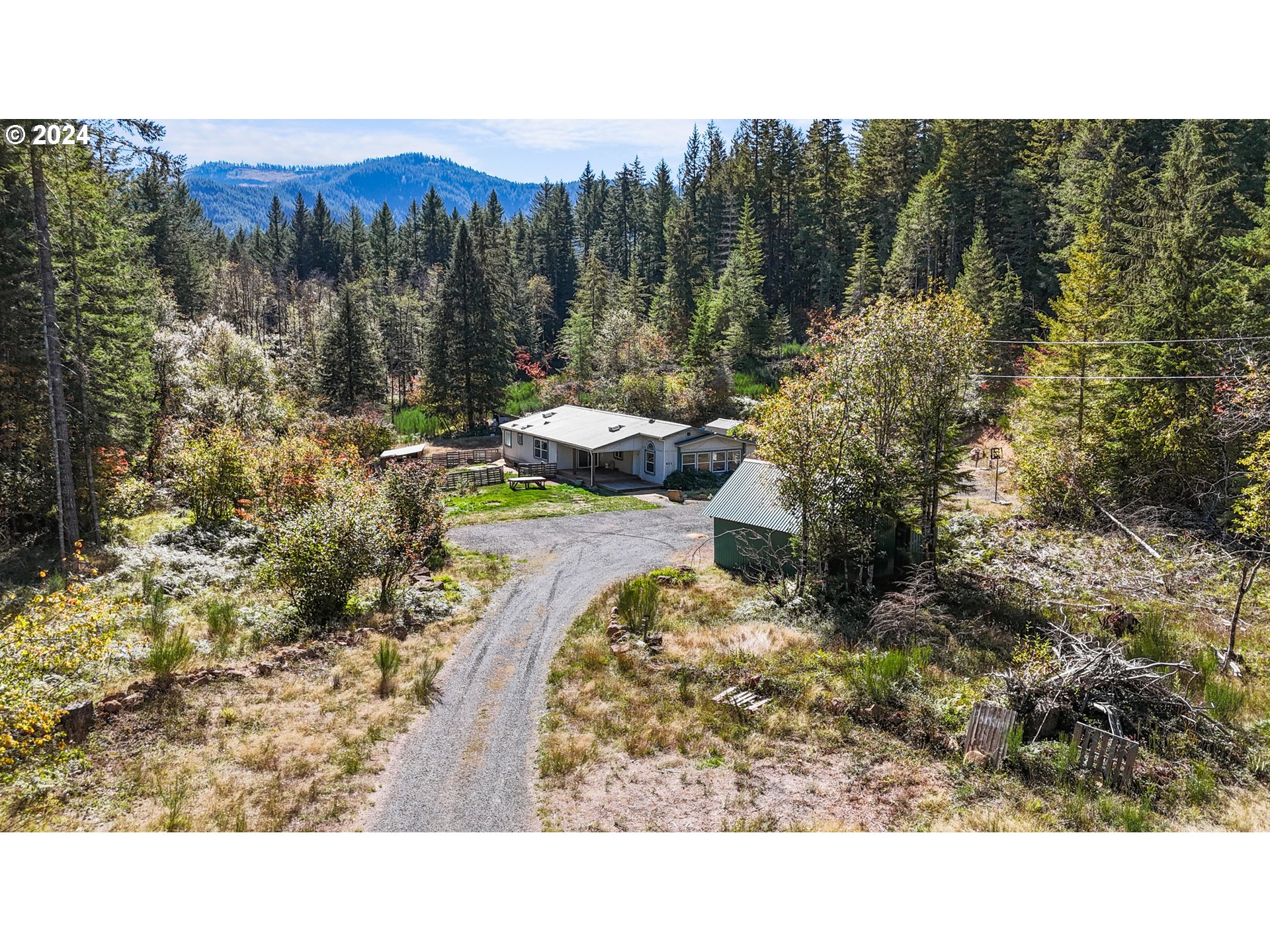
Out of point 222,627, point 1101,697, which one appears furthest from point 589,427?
point 1101,697

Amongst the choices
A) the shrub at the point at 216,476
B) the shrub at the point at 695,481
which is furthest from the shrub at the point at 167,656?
the shrub at the point at 695,481

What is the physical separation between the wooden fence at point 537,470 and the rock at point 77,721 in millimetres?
26499

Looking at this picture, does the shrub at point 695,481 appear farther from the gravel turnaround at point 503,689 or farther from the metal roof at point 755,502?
the metal roof at point 755,502

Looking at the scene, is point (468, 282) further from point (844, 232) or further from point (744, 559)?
point (744, 559)

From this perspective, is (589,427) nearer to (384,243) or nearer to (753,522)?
(753,522)

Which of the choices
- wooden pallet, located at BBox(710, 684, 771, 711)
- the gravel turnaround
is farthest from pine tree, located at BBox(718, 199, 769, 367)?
wooden pallet, located at BBox(710, 684, 771, 711)

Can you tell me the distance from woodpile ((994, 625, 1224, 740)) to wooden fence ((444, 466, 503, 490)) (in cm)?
2688

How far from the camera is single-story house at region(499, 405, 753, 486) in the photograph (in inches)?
1364

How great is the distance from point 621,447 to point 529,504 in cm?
634

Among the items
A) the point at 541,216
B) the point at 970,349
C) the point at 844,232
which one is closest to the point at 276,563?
the point at 970,349

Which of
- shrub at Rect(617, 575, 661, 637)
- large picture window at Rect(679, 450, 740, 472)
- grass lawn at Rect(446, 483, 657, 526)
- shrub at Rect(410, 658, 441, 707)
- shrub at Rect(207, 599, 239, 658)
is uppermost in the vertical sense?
shrub at Rect(207, 599, 239, 658)

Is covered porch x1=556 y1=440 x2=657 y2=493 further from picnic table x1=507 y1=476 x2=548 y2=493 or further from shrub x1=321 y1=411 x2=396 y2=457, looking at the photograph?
shrub x1=321 y1=411 x2=396 y2=457

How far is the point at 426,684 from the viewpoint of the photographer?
1243 centimetres

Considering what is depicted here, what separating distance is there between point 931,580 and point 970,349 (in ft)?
20.2
